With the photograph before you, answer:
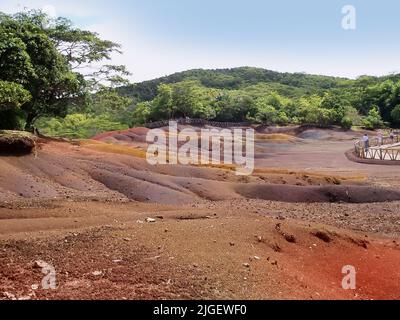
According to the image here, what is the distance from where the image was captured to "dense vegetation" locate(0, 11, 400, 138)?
20703 millimetres

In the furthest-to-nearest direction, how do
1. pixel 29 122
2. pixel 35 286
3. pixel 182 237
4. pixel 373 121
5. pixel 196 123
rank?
pixel 373 121 < pixel 196 123 < pixel 29 122 < pixel 182 237 < pixel 35 286

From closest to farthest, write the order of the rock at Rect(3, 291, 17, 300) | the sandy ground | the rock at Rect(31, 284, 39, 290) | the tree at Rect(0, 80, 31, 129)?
the rock at Rect(3, 291, 17, 300), the rock at Rect(31, 284, 39, 290), the sandy ground, the tree at Rect(0, 80, 31, 129)

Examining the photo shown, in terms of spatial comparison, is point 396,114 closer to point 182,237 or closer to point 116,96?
point 116,96

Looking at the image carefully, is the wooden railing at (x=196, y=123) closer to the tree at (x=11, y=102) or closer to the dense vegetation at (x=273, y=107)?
the dense vegetation at (x=273, y=107)

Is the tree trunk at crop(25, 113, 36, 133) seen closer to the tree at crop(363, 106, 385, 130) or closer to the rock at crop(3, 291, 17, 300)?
the rock at crop(3, 291, 17, 300)

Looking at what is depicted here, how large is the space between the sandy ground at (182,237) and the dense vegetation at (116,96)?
5.51m

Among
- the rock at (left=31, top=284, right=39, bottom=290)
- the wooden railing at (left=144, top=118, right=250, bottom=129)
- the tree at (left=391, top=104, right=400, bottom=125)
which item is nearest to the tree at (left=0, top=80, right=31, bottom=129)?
the rock at (left=31, top=284, right=39, bottom=290)

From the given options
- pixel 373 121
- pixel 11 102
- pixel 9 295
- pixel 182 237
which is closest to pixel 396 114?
pixel 373 121

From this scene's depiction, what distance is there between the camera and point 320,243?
9.68 m

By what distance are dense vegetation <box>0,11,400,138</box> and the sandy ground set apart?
5.51 metres

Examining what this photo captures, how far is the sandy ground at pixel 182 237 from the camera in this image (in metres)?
6.00

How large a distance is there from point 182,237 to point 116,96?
79.9ft

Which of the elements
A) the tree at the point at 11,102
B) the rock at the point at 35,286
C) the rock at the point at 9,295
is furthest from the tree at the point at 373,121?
the rock at the point at 9,295

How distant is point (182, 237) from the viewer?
310 inches
